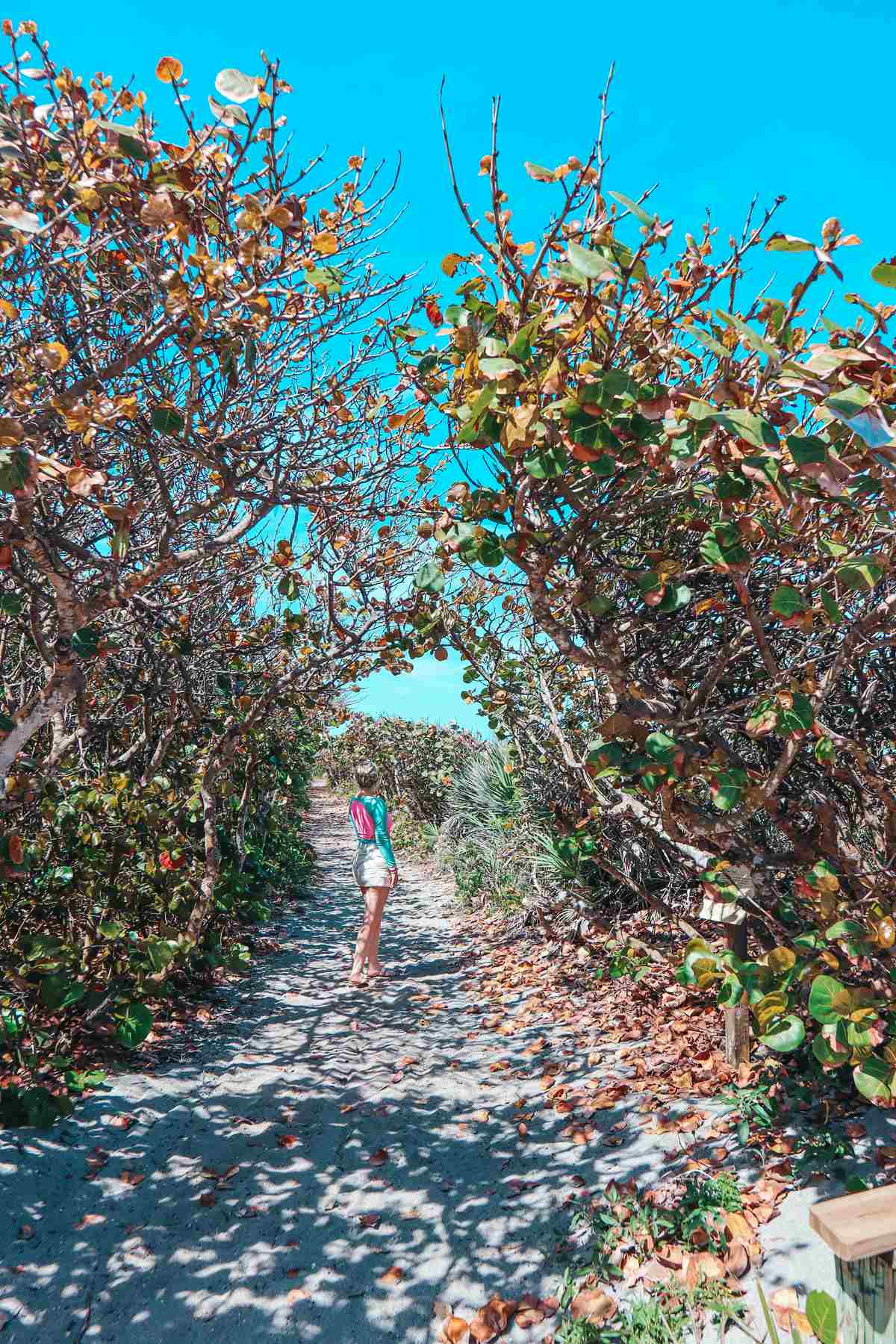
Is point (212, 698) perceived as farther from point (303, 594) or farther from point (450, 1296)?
point (450, 1296)

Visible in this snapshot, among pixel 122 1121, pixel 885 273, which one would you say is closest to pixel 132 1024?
pixel 122 1121

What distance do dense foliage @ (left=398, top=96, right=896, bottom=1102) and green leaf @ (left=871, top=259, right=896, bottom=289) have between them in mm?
13

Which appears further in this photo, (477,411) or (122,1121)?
(122,1121)

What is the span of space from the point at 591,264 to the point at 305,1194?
390 cm

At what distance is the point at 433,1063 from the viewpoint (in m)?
4.81

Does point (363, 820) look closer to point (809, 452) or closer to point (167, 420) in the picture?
point (167, 420)

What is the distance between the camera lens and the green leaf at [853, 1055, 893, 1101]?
2.06 metres

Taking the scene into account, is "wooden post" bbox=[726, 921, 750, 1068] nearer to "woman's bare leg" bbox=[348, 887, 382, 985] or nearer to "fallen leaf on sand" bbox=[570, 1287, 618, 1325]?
"fallen leaf on sand" bbox=[570, 1287, 618, 1325]

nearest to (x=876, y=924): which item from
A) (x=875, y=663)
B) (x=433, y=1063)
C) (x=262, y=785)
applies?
(x=875, y=663)

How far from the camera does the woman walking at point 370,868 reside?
646cm

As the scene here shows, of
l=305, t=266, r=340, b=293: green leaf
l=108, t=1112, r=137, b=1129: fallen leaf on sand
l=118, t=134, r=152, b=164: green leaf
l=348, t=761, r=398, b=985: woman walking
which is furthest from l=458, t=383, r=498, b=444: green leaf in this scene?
l=348, t=761, r=398, b=985: woman walking

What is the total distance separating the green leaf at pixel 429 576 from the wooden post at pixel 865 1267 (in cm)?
219

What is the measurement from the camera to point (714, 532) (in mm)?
2143

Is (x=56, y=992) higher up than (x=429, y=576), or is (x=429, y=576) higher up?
(x=429, y=576)
